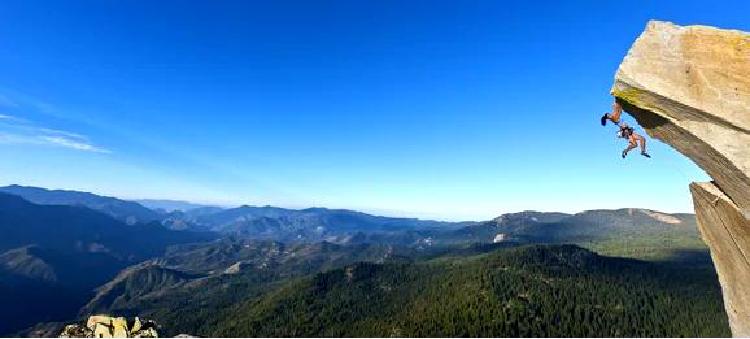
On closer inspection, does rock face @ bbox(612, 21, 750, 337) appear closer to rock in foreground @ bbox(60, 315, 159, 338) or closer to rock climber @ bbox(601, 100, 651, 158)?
rock climber @ bbox(601, 100, 651, 158)

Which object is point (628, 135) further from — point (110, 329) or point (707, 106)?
point (110, 329)

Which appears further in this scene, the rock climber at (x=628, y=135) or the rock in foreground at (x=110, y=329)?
the rock in foreground at (x=110, y=329)

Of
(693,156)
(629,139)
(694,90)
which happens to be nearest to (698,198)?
(693,156)

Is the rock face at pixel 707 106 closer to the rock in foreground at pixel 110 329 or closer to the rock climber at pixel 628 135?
the rock climber at pixel 628 135

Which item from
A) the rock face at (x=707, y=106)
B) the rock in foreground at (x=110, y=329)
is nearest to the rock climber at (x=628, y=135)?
the rock face at (x=707, y=106)

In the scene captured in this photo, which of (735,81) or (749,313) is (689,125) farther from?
(749,313)

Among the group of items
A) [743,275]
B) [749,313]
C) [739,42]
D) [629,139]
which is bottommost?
[749,313]

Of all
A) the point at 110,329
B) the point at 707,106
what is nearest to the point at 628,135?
the point at 707,106

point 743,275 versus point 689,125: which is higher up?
point 689,125
